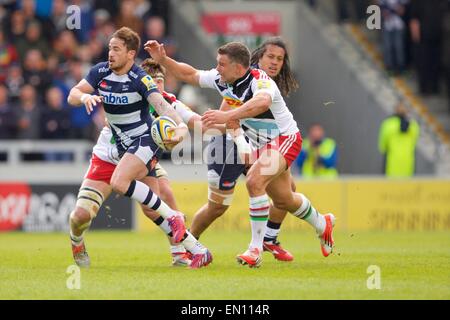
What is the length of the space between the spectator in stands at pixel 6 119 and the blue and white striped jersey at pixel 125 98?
8410 mm

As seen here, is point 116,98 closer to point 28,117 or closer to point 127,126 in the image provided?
point 127,126

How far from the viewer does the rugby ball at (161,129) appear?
1150 cm

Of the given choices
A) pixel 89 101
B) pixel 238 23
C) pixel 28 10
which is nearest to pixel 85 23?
pixel 28 10

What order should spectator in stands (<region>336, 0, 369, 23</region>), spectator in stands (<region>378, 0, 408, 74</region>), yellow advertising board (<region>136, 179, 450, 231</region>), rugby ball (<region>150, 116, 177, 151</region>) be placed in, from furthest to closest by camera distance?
spectator in stands (<region>336, 0, 369, 23</region>) < spectator in stands (<region>378, 0, 408, 74</region>) < yellow advertising board (<region>136, 179, 450, 231</region>) < rugby ball (<region>150, 116, 177, 151</region>)

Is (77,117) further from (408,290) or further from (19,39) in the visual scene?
(408,290)

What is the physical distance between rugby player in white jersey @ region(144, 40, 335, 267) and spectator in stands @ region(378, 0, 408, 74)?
1117cm

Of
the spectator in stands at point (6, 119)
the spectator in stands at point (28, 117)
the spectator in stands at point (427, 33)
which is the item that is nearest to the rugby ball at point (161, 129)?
the spectator in stands at point (28, 117)

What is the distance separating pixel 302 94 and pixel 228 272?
1378cm

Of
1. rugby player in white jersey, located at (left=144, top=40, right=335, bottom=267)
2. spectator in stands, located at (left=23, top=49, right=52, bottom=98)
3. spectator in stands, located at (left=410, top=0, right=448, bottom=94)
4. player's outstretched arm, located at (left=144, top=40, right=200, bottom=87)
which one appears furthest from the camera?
spectator in stands, located at (left=410, top=0, right=448, bottom=94)

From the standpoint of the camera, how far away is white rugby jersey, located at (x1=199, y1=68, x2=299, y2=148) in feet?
39.2

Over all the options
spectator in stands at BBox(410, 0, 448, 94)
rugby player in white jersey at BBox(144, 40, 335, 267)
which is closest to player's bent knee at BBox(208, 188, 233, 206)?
rugby player in white jersey at BBox(144, 40, 335, 267)

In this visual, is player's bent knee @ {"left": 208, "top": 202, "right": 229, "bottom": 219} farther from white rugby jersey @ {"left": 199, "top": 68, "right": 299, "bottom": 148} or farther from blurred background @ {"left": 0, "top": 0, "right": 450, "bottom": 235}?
blurred background @ {"left": 0, "top": 0, "right": 450, "bottom": 235}

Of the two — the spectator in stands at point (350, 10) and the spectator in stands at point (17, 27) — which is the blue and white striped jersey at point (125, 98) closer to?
the spectator in stands at point (17, 27)

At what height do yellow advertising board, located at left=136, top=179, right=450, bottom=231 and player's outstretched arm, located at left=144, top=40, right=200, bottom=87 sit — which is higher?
player's outstretched arm, located at left=144, top=40, right=200, bottom=87
